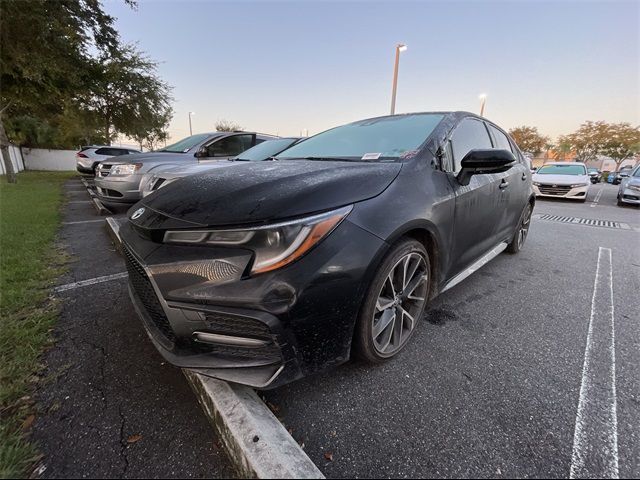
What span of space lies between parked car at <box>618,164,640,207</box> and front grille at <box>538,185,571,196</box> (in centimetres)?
159

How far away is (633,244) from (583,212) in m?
4.36

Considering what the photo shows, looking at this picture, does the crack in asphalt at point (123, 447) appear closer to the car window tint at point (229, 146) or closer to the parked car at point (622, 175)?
the car window tint at point (229, 146)

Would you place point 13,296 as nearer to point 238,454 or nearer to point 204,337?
point 204,337

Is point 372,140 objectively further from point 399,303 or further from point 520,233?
point 520,233

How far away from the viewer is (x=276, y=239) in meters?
1.28

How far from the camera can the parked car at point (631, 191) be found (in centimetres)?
945

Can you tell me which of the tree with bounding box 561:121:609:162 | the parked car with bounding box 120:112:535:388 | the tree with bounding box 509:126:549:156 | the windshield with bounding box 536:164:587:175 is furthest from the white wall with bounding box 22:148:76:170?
the tree with bounding box 561:121:609:162

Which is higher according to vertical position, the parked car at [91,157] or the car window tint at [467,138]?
the car window tint at [467,138]

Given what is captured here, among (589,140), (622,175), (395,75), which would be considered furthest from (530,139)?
(395,75)

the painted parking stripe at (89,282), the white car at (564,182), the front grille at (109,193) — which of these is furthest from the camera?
the white car at (564,182)

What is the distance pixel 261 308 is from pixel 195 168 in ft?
11.7

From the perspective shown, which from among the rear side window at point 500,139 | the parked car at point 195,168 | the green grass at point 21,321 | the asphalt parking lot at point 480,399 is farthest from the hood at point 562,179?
the green grass at point 21,321

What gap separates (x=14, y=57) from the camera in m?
7.97

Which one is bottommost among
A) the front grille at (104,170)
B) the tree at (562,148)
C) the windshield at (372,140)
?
the front grille at (104,170)
